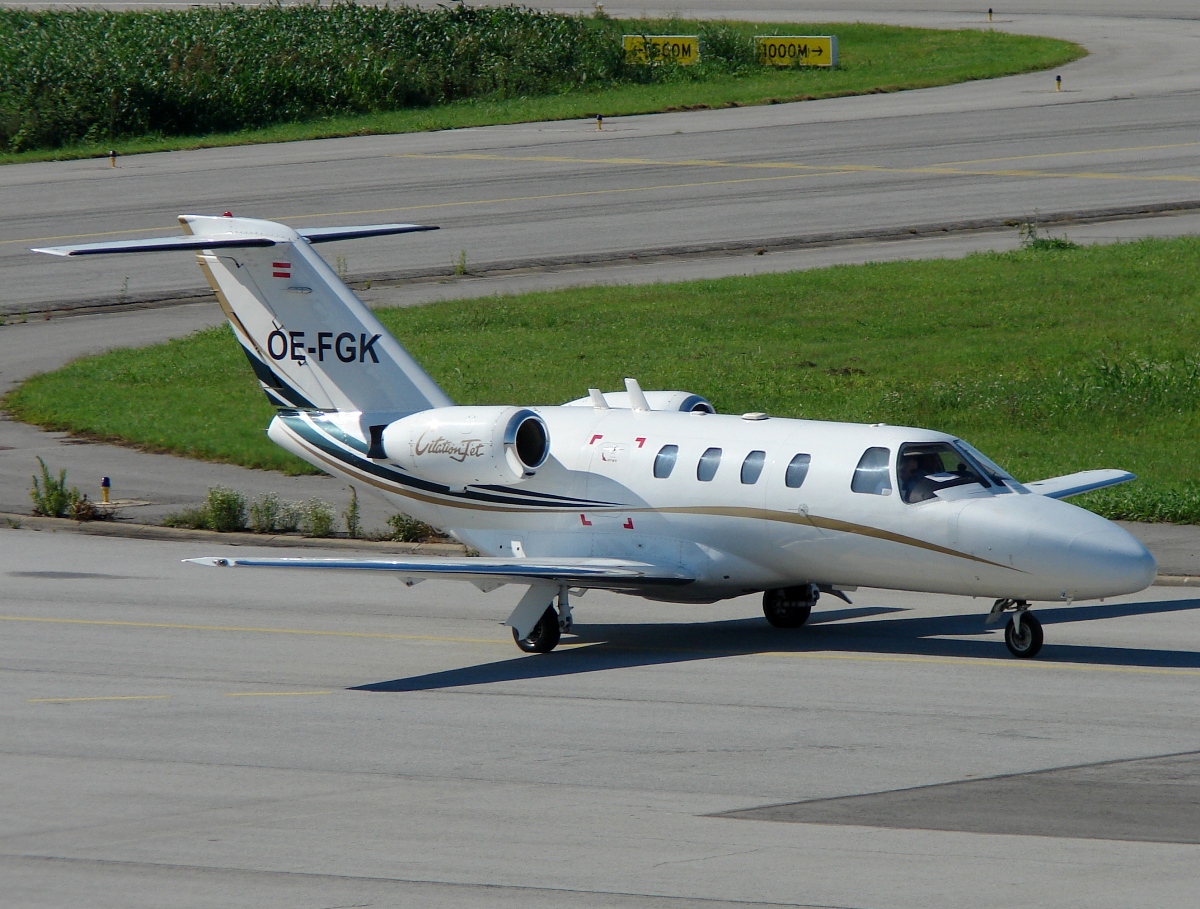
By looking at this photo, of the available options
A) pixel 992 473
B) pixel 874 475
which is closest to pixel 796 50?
pixel 992 473

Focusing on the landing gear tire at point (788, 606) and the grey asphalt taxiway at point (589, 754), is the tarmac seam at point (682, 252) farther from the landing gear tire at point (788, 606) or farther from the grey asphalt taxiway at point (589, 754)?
the landing gear tire at point (788, 606)

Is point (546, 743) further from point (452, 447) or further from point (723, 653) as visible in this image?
point (452, 447)

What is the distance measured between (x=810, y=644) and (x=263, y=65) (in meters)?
55.3

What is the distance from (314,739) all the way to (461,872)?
14.1ft

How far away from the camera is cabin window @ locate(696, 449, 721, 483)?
19.7 meters

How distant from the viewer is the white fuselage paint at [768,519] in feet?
59.0

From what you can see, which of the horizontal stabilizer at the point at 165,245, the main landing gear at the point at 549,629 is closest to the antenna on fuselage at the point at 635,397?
the main landing gear at the point at 549,629

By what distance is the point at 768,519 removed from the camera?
19188 mm

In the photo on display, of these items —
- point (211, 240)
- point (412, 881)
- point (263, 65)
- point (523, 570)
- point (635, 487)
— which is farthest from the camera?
point (263, 65)

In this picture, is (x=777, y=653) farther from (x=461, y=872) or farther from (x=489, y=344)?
(x=489, y=344)

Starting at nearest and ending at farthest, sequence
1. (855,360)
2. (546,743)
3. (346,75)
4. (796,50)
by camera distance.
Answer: (546,743)
(855,360)
(346,75)
(796,50)

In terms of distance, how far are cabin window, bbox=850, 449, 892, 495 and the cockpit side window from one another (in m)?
0.13

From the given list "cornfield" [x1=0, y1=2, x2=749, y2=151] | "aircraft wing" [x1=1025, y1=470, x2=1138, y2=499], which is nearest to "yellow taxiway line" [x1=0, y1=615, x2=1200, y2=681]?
"aircraft wing" [x1=1025, y1=470, x2=1138, y2=499]

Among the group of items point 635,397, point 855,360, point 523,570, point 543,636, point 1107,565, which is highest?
point 635,397
